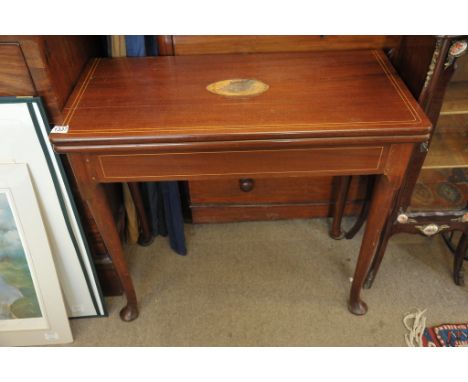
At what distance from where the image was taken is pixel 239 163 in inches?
44.4

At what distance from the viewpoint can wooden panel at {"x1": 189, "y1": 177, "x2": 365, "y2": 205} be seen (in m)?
1.83

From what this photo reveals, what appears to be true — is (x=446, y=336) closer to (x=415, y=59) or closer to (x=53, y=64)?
(x=415, y=59)

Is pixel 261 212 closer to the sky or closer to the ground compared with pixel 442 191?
closer to the ground

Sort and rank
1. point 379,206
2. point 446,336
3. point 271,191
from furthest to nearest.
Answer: point 271,191
point 446,336
point 379,206

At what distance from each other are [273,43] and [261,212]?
0.80m

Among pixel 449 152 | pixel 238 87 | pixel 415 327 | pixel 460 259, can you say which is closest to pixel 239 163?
pixel 238 87

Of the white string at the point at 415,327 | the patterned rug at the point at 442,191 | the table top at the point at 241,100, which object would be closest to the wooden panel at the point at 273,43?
the table top at the point at 241,100

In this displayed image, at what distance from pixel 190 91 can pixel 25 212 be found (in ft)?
2.17

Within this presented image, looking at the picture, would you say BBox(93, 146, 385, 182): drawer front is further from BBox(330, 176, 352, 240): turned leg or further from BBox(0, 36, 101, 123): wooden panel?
BBox(330, 176, 352, 240): turned leg

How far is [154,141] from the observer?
105 centimetres

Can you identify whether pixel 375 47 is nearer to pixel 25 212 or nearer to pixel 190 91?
pixel 190 91

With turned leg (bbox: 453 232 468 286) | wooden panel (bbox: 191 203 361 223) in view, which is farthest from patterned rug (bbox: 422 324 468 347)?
wooden panel (bbox: 191 203 361 223)

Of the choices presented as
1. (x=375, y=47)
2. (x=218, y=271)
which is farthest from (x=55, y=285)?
(x=375, y=47)

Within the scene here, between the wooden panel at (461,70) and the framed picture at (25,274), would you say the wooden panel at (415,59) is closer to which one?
the wooden panel at (461,70)
